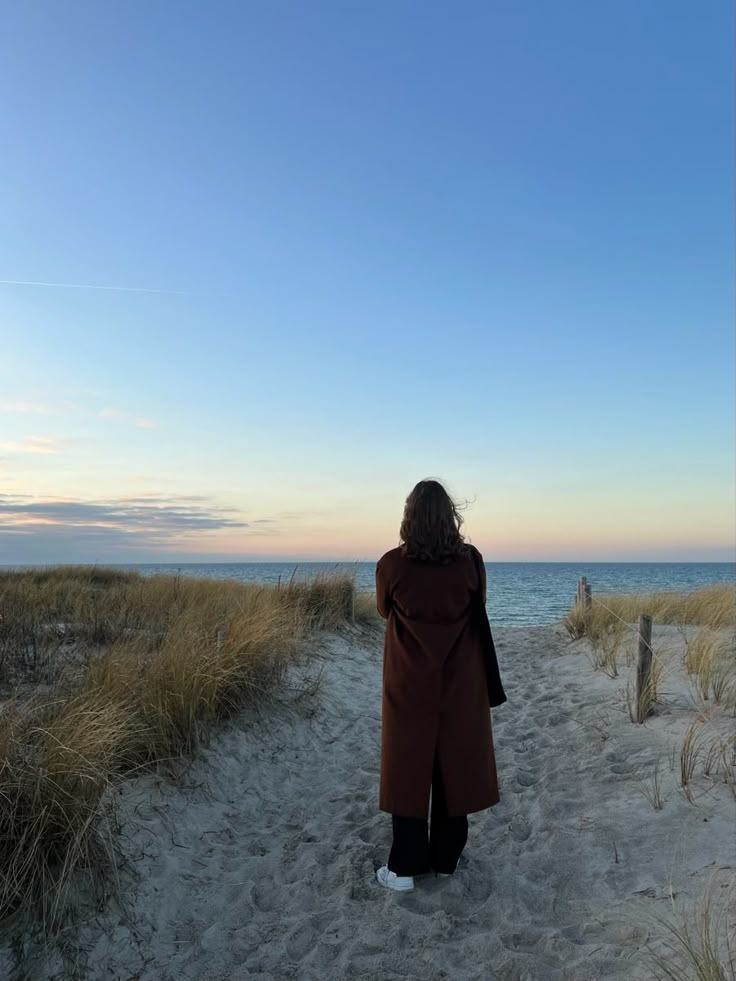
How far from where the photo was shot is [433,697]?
3.74 metres

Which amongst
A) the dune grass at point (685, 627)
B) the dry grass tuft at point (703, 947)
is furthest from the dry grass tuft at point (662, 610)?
the dry grass tuft at point (703, 947)

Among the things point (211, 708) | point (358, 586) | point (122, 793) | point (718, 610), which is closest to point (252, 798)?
point (211, 708)

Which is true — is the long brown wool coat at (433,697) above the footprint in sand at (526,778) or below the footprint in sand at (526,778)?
above

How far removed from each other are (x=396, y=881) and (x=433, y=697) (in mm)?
1137

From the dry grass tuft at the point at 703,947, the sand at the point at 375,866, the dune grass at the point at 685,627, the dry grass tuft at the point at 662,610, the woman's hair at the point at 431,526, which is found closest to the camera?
the dry grass tuft at the point at 703,947

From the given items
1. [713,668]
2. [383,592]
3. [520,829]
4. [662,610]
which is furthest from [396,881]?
[662,610]

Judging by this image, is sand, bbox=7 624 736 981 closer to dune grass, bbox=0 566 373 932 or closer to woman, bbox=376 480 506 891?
dune grass, bbox=0 566 373 932

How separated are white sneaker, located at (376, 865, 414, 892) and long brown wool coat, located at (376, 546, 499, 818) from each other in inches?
17.1

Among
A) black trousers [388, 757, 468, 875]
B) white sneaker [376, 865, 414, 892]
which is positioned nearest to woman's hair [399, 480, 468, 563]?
black trousers [388, 757, 468, 875]

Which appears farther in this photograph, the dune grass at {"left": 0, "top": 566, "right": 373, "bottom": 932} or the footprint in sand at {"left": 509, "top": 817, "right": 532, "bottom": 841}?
the footprint in sand at {"left": 509, "top": 817, "right": 532, "bottom": 841}

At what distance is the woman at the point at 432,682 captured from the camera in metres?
3.75

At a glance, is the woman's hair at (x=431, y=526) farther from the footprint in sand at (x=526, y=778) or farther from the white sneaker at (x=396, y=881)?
the footprint in sand at (x=526, y=778)

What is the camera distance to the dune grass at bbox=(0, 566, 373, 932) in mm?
3402

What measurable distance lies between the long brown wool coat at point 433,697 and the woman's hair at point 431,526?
2.7 inches
